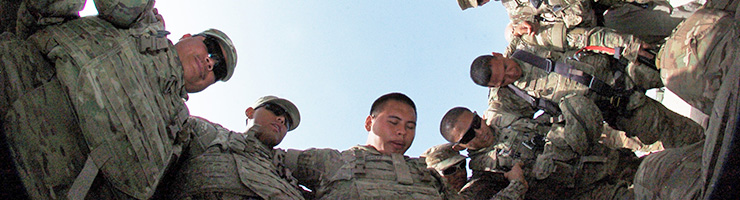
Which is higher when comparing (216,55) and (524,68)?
(216,55)

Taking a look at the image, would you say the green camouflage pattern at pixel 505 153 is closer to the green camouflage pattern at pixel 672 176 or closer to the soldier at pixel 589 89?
the soldier at pixel 589 89

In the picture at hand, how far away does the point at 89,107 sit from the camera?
391 cm

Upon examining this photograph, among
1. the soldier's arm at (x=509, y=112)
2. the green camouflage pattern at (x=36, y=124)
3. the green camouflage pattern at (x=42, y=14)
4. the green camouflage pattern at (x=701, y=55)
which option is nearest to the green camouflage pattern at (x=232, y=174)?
the green camouflage pattern at (x=36, y=124)

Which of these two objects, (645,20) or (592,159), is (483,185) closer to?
(592,159)

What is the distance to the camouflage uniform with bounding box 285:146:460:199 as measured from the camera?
15.7 ft

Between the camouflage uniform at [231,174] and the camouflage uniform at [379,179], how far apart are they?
356 millimetres

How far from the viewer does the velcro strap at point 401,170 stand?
5000 millimetres

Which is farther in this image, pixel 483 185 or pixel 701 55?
pixel 483 185

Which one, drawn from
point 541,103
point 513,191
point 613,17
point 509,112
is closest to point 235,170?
point 513,191

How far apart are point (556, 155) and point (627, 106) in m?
1.09

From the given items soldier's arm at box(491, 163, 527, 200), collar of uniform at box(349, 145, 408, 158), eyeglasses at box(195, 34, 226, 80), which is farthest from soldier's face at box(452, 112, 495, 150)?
eyeglasses at box(195, 34, 226, 80)

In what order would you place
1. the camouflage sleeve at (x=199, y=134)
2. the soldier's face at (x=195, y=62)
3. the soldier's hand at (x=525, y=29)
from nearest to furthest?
1. the soldier's face at (x=195, y=62)
2. the camouflage sleeve at (x=199, y=134)
3. the soldier's hand at (x=525, y=29)

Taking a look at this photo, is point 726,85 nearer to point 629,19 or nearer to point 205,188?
point 205,188

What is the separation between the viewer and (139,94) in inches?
169
